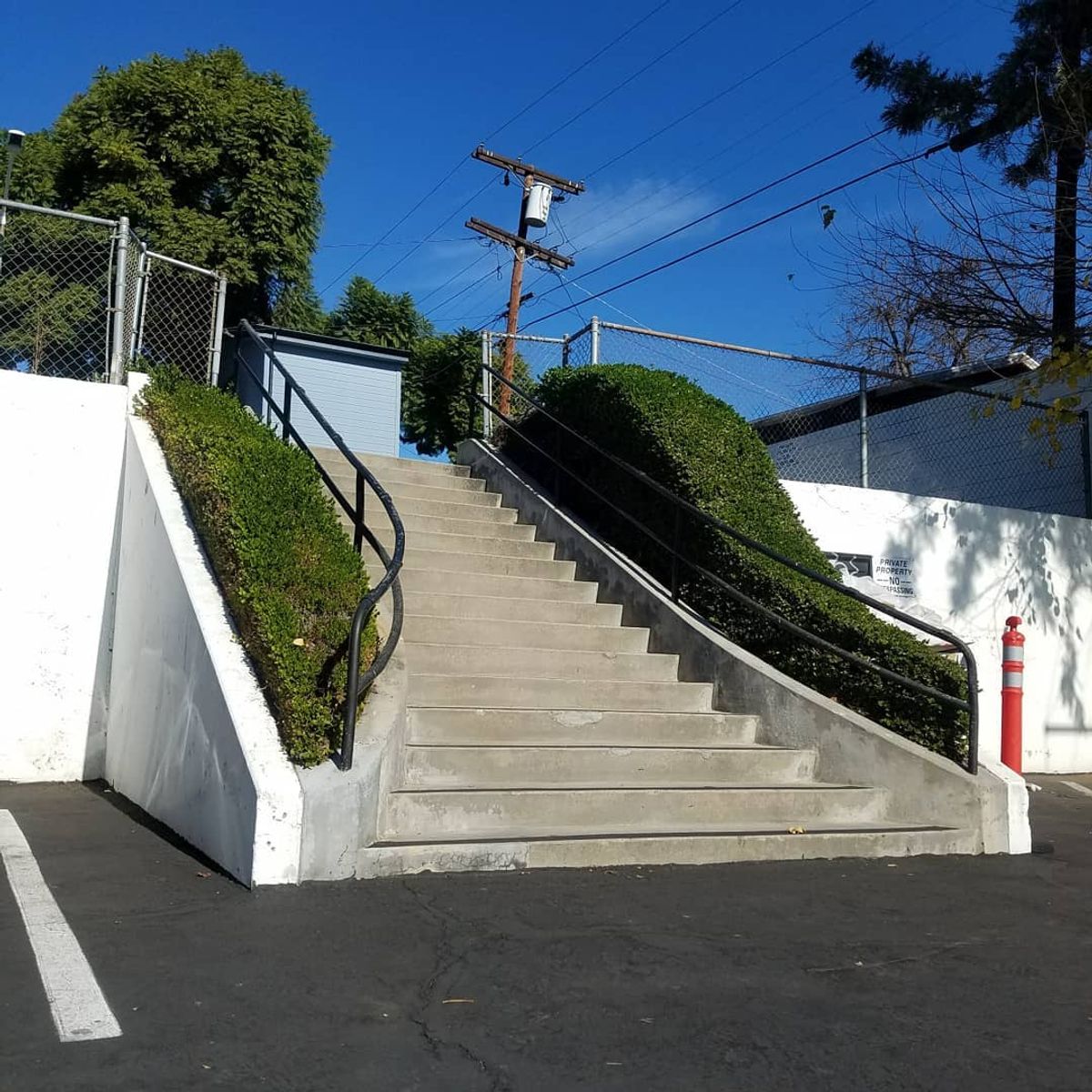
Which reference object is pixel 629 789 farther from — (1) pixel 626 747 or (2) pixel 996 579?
(2) pixel 996 579

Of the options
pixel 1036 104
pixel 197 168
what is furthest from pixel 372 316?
pixel 1036 104

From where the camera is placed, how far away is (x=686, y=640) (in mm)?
7430

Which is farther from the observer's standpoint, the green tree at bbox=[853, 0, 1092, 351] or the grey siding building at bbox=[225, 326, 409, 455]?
the grey siding building at bbox=[225, 326, 409, 455]

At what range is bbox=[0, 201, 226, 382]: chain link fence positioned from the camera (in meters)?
7.84

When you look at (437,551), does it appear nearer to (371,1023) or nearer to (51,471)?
(51,471)

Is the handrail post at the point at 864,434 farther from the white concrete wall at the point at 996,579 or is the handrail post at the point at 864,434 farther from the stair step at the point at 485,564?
the stair step at the point at 485,564

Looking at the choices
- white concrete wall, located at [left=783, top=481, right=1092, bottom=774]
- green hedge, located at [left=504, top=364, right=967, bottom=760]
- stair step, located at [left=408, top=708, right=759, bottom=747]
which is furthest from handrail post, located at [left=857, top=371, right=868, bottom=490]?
stair step, located at [left=408, top=708, right=759, bottom=747]

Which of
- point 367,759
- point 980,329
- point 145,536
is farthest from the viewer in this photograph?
point 980,329

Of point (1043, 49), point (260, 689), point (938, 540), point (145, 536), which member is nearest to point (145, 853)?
point (260, 689)

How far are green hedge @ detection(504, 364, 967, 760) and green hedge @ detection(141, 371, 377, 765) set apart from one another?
2.90 metres

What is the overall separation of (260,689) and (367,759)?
675 millimetres

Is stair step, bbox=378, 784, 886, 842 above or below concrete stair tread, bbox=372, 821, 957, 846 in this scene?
above

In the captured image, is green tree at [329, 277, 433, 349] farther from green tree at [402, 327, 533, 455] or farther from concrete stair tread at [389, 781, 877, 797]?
concrete stair tread at [389, 781, 877, 797]

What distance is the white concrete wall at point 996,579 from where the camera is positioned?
9.61 m
